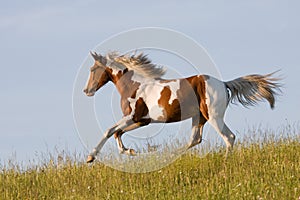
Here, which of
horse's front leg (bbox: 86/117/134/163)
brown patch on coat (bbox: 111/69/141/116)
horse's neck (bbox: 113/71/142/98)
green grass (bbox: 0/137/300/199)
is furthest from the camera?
horse's neck (bbox: 113/71/142/98)

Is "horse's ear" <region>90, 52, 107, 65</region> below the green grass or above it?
above

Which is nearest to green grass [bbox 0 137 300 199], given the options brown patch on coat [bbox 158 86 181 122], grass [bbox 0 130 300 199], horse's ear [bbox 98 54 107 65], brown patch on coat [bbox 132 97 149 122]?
grass [bbox 0 130 300 199]

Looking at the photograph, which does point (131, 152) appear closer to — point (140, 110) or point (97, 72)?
point (140, 110)

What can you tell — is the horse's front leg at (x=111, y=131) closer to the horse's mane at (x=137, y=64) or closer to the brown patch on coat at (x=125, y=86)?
the brown patch on coat at (x=125, y=86)

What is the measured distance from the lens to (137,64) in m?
12.1

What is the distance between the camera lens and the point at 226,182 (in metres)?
9.49

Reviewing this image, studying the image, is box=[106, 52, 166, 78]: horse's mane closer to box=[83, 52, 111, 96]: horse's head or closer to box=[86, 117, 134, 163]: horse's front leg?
box=[83, 52, 111, 96]: horse's head

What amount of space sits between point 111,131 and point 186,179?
1961 mm

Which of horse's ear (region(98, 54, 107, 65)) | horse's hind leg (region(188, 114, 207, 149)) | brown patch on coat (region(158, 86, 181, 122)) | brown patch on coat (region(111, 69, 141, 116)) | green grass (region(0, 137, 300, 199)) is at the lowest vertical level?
green grass (region(0, 137, 300, 199))

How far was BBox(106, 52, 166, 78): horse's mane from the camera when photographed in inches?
475

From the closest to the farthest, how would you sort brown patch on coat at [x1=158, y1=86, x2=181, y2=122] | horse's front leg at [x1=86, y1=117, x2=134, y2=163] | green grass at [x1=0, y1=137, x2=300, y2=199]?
green grass at [x1=0, y1=137, x2=300, y2=199], horse's front leg at [x1=86, y1=117, x2=134, y2=163], brown patch on coat at [x1=158, y1=86, x2=181, y2=122]

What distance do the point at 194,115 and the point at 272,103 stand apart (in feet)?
5.61

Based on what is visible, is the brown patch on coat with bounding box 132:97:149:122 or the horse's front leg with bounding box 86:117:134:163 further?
the brown patch on coat with bounding box 132:97:149:122

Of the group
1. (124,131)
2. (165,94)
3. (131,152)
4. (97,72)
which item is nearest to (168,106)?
(165,94)
